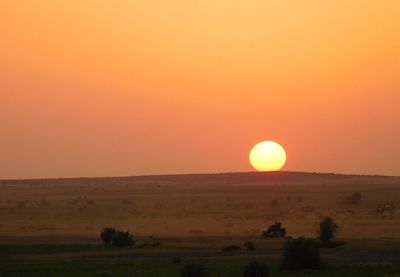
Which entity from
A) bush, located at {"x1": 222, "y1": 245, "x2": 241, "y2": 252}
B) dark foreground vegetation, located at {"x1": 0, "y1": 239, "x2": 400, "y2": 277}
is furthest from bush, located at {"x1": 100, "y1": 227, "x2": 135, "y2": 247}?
Answer: bush, located at {"x1": 222, "y1": 245, "x2": 241, "y2": 252}

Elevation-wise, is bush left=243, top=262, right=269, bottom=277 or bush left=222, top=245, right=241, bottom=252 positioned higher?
bush left=222, top=245, right=241, bottom=252

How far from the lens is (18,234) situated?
78688 millimetres

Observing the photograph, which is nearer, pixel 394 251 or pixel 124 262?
pixel 124 262

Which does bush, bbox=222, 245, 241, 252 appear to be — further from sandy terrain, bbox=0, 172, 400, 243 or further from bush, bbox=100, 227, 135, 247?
sandy terrain, bbox=0, 172, 400, 243

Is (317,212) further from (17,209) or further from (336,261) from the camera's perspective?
(336,261)

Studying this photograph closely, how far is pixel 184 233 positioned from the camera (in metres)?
78.2

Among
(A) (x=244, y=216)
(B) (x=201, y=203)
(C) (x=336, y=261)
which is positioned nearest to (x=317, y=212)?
(A) (x=244, y=216)

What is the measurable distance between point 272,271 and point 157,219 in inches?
2145

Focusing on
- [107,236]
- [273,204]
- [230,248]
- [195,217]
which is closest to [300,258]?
[230,248]

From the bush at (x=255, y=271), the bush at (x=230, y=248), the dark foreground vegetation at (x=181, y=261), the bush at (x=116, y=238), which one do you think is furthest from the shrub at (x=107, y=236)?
the bush at (x=255, y=271)

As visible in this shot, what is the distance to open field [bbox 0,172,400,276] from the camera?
154 ft

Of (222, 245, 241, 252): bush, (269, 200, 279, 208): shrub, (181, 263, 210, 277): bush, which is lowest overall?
(181, 263, 210, 277): bush

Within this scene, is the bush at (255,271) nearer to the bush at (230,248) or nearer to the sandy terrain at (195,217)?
the bush at (230,248)

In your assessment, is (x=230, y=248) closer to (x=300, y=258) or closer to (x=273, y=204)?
(x=300, y=258)
